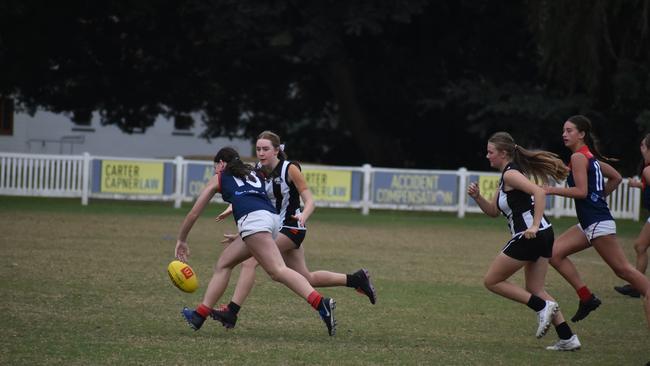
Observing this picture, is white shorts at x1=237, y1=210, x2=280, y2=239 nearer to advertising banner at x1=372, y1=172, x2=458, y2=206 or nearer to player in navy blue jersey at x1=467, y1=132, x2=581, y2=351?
player in navy blue jersey at x1=467, y1=132, x2=581, y2=351

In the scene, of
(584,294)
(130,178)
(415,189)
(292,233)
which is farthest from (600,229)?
(130,178)

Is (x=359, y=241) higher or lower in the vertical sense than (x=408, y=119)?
lower

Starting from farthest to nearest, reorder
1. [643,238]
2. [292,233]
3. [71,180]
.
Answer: [71,180] → [643,238] → [292,233]

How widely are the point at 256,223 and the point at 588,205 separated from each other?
10.3 ft

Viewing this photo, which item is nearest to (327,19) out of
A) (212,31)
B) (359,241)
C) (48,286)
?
(212,31)

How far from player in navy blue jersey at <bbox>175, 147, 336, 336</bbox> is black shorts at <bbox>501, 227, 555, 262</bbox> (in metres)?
1.53

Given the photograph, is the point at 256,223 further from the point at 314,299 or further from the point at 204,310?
the point at 204,310

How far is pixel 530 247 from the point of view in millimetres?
8789

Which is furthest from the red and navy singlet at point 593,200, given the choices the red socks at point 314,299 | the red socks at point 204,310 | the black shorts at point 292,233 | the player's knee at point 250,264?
the red socks at point 204,310

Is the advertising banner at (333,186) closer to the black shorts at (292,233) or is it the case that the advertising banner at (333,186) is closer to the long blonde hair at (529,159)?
the black shorts at (292,233)

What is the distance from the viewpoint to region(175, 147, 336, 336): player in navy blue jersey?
879 cm

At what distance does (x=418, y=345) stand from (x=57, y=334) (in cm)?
288

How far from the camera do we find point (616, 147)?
104 feet

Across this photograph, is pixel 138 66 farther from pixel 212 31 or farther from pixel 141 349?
pixel 141 349
